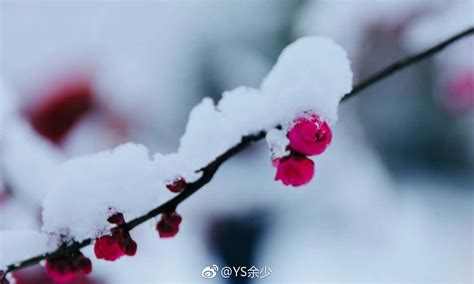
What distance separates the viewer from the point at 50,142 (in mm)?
2707

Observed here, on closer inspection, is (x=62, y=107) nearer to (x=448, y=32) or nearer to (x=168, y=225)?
Result: (x=448, y=32)

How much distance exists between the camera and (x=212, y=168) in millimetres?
500

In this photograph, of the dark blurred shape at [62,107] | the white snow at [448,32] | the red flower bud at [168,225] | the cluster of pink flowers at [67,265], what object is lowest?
the cluster of pink flowers at [67,265]

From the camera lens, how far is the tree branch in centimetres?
50

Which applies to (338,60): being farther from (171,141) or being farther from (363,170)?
(363,170)

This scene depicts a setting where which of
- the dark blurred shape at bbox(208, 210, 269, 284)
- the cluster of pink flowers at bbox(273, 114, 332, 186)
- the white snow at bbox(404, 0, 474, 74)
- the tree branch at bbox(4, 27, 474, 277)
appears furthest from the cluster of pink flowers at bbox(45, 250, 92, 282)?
the dark blurred shape at bbox(208, 210, 269, 284)

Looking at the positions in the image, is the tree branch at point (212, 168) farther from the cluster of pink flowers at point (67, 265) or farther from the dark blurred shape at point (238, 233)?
the dark blurred shape at point (238, 233)

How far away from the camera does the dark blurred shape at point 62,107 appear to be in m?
2.95

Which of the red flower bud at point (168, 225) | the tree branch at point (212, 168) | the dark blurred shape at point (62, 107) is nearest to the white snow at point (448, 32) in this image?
the tree branch at point (212, 168)

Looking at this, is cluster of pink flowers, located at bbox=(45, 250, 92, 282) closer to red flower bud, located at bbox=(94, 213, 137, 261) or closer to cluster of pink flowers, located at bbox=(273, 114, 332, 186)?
red flower bud, located at bbox=(94, 213, 137, 261)

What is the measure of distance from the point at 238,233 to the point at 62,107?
136 centimetres

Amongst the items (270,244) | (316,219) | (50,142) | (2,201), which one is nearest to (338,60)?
(2,201)

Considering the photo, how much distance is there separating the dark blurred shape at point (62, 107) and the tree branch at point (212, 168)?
241 centimetres

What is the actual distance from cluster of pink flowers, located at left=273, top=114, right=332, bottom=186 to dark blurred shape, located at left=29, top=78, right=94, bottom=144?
8.17ft
